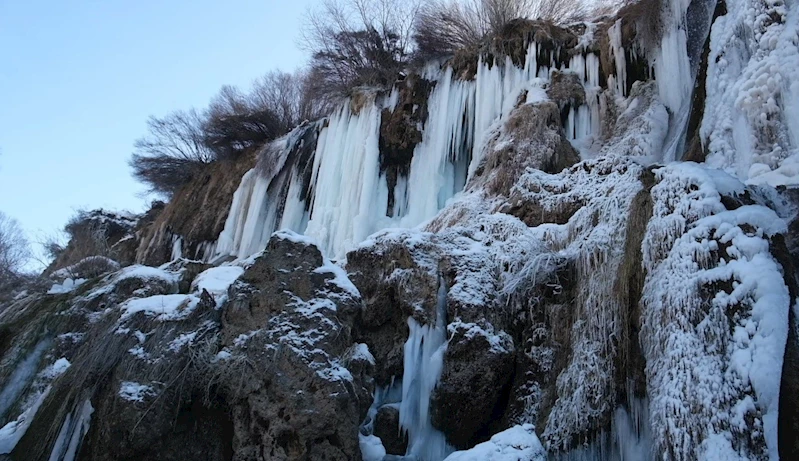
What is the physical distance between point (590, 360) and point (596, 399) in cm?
37

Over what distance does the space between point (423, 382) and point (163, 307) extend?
2706 mm

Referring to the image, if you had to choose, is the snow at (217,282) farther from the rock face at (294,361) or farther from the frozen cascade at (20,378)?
the frozen cascade at (20,378)

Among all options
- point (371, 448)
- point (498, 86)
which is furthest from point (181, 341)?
point (498, 86)

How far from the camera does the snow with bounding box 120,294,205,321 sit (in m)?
6.18

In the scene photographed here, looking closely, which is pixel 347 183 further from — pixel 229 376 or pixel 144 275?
pixel 229 376

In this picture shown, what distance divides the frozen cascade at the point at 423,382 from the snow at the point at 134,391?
95.8 inches

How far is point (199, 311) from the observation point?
20.6ft

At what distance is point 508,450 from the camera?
4902 millimetres

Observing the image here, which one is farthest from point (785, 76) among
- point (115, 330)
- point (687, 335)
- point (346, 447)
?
point (115, 330)

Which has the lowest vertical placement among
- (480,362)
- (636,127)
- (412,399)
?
(412,399)

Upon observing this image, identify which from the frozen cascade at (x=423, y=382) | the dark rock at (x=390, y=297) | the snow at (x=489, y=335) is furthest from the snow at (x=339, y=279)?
the snow at (x=489, y=335)

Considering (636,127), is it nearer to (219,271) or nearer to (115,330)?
(219,271)

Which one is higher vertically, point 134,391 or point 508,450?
point 134,391

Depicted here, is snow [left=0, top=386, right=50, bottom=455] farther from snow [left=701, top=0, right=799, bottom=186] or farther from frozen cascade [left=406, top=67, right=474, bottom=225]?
snow [left=701, top=0, right=799, bottom=186]
